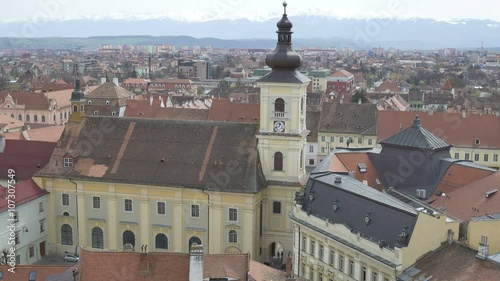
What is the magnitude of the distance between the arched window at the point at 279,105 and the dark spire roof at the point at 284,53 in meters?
2.63

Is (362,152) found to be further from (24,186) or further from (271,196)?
(24,186)

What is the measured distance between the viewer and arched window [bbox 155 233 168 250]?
179ft

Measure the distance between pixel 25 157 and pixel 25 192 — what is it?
5.89 meters

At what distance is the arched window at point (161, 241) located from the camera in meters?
54.6

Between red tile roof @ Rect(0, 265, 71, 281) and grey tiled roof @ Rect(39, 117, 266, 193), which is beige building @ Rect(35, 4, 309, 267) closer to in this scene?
grey tiled roof @ Rect(39, 117, 266, 193)

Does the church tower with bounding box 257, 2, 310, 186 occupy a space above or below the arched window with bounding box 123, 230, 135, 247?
above

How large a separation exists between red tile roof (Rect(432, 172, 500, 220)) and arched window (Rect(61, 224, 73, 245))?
99.3 ft

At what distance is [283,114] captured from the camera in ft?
174

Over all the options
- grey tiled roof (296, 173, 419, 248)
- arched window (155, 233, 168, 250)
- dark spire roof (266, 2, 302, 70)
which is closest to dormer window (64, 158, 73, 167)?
arched window (155, 233, 168, 250)

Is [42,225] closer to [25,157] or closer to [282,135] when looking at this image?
[25,157]

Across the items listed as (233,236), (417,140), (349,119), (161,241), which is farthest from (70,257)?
(349,119)

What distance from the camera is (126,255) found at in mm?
32438

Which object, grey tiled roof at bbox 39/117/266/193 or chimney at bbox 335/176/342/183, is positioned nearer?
chimney at bbox 335/176/342/183

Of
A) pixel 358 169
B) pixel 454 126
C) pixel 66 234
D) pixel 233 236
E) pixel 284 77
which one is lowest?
pixel 66 234
